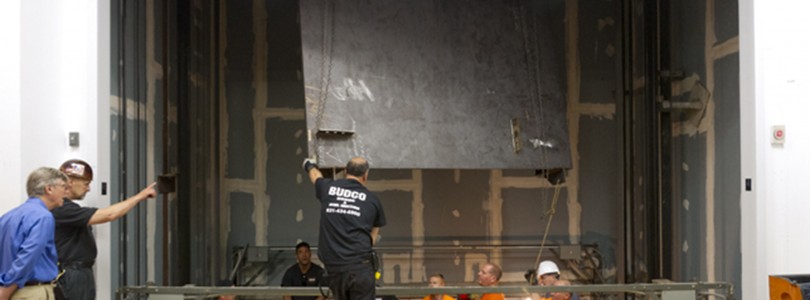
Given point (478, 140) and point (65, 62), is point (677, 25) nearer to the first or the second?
point (478, 140)

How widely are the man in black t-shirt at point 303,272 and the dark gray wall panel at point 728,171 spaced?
128 inches

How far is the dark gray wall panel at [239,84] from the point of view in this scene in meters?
7.72

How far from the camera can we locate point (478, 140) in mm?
5742

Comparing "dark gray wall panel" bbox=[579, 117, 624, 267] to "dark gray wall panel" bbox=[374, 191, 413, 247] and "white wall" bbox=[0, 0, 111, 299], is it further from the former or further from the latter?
"white wall" bbox=[0, 0, 111, 299]

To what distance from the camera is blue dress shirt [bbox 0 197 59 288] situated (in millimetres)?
3826

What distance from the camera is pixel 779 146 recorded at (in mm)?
4805

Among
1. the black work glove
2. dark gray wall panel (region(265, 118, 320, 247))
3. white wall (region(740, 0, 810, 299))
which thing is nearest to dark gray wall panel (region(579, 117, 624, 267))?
dark gray wall panel (region(265, 118, 320, 247))

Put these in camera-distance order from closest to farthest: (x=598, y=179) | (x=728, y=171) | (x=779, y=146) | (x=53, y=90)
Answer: (x=53, y=90) → (x=779, y=146) → (x=728, y=171) → (x=598, y=179)

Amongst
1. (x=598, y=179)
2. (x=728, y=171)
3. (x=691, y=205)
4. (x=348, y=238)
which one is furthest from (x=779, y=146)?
(x=598, y=179)

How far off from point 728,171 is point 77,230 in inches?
167

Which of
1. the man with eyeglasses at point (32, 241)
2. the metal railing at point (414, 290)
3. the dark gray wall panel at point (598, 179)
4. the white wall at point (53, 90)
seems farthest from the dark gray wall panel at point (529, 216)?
the man with eyeglasses at point (32, 241)

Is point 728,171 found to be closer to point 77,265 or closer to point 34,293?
point 77,265

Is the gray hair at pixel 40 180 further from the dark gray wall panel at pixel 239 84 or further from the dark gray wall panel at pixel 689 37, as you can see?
the dark gray wall panel at pixel 689 37

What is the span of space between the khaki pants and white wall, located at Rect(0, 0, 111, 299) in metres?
0.52
